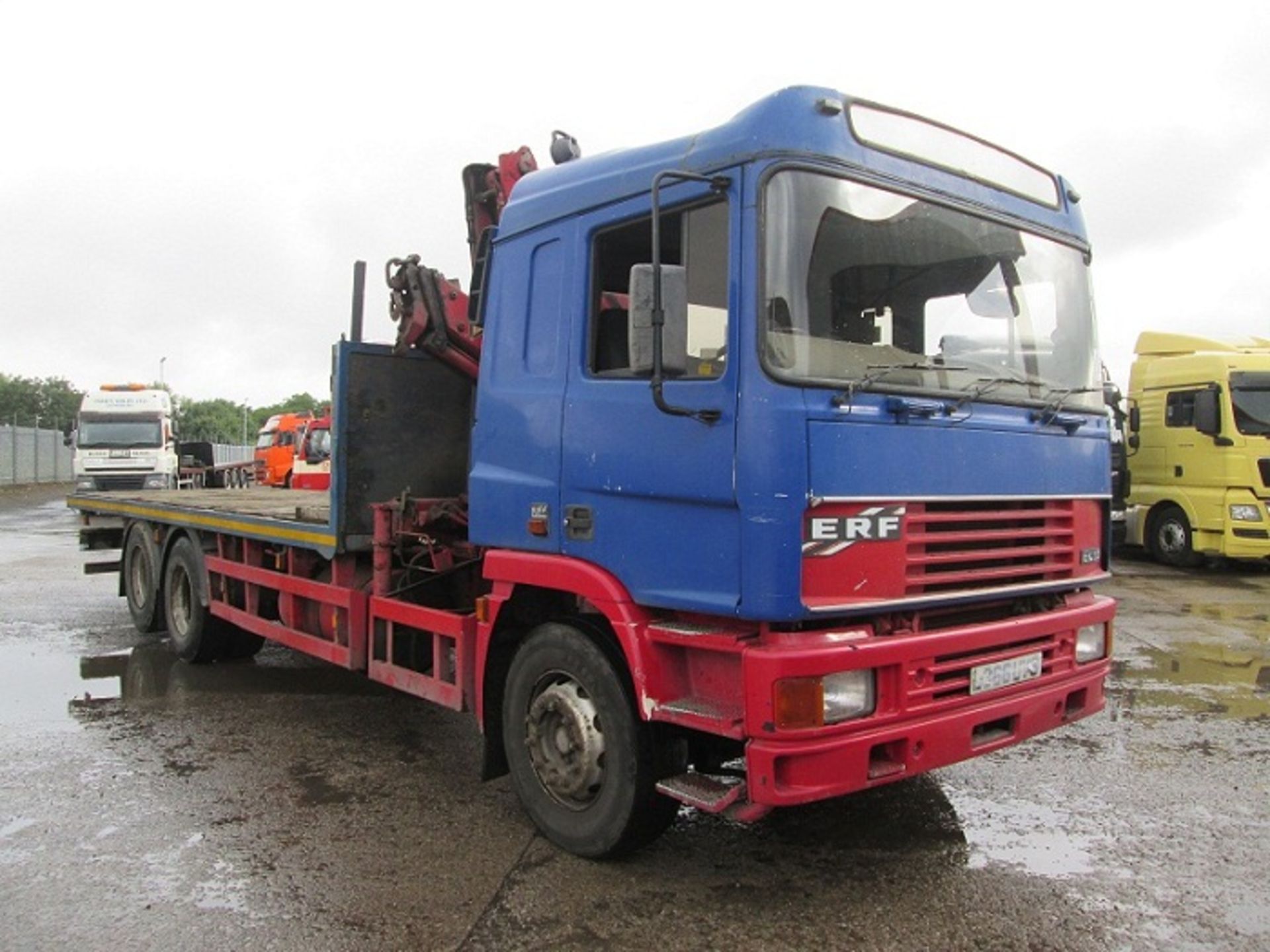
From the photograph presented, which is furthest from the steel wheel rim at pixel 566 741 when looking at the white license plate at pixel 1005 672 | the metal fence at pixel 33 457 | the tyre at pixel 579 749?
the metal fence at pixel 33 457

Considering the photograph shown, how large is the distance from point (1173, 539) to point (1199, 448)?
141 centimetres

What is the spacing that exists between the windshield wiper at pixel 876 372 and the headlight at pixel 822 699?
918 mm

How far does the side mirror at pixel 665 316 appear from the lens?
11.8 ft

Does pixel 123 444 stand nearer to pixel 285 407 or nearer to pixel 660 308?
pixel 660 308

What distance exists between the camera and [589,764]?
4.02 metres

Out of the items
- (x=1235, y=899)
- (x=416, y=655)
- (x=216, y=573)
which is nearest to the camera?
(x=1235, y=899)

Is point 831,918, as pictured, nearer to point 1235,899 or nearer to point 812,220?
point 1235,899

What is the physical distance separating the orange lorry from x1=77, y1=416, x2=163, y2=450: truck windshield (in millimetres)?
2807

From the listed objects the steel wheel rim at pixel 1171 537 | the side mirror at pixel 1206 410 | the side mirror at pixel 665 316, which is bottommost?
the steel wheel rim at pixel 1171 537

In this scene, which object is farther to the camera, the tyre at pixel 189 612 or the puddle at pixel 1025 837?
the tyre at pixel 189 612

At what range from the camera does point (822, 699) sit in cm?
340

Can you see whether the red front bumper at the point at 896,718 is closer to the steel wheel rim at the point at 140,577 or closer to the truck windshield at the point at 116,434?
the steel wheel rim at the point at 140,577

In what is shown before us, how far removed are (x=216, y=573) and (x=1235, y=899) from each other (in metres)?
6.58

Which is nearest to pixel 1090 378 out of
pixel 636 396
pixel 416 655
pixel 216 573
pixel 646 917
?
pixel 636 396
